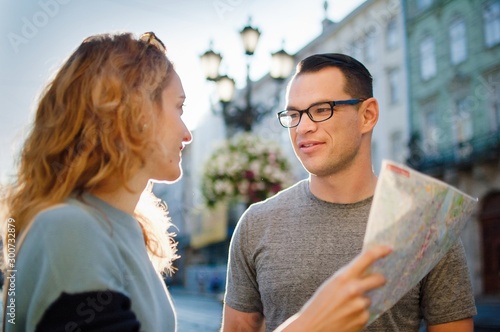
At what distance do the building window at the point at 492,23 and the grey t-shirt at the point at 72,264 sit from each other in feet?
63.9

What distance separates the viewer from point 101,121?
58.3 inches

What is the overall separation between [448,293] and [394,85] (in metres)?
22.7

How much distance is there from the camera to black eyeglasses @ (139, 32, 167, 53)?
170 cm

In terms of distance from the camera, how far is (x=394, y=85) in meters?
24.0

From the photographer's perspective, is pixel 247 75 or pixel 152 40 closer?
pixel 152 40

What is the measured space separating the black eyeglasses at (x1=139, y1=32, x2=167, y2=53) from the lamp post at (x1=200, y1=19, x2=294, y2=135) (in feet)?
24.6

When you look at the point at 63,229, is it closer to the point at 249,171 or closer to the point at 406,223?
the point at 406,223

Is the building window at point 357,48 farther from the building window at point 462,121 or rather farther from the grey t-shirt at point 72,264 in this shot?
the grey t-shirt at point 72,264

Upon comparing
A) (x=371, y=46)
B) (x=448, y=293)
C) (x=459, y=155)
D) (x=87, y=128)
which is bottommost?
(x=448, y=293)

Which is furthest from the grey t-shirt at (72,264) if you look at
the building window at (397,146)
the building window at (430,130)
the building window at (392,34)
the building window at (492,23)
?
the building window at (392,34)

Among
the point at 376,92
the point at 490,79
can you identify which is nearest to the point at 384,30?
the point at 376,92

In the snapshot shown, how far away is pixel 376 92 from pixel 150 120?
24584 mm

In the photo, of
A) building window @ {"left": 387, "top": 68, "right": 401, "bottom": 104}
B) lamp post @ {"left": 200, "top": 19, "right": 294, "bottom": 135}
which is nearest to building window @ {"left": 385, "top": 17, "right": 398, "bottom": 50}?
building window @ {"left": 387, "top": 68, "right": 401, "bottom": 104}

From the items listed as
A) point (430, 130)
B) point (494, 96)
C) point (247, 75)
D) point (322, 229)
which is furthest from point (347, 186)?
point (430, 130)
